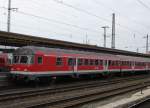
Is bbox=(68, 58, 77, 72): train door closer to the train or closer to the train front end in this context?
the train

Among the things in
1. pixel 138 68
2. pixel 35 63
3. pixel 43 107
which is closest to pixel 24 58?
pixel 35 63

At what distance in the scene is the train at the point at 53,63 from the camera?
23.7 meters

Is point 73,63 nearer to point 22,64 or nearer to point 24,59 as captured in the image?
point 24,59


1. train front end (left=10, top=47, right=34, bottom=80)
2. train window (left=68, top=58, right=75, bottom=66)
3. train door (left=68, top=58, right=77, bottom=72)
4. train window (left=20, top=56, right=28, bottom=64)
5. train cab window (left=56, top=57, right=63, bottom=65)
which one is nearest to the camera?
train front end (left=10, top=47, right=34, bottom=80)

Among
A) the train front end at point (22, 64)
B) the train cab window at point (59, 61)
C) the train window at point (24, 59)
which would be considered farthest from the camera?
the train cab window at point (59, 61)

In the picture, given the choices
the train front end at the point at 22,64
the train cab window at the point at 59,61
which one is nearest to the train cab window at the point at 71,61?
the train cab window at the point at 59,61

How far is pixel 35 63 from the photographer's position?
23688mm

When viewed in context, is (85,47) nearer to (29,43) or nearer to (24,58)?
(29,43)

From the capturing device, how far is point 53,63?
83.4ft

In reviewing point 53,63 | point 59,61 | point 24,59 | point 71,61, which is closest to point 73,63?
point 71,61

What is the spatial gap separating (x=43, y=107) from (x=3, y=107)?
5.55ft

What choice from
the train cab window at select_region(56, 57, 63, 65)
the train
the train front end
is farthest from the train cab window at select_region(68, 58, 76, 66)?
the train front end

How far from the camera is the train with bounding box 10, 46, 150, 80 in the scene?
2372 cm

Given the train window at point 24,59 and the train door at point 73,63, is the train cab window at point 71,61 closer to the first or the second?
the train door at point 73,63
